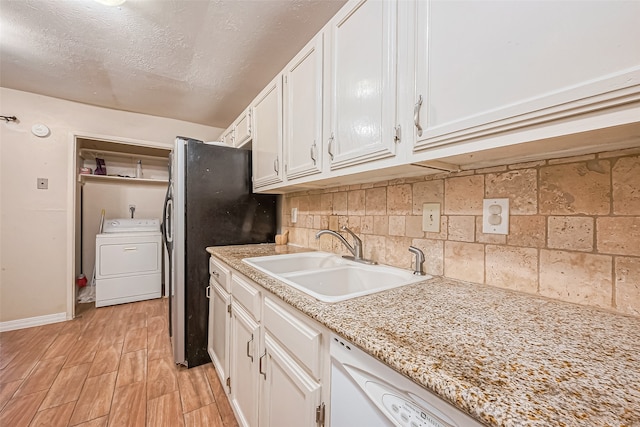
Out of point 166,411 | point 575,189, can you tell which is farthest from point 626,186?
point 166,411

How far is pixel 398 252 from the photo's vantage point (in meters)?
1.23

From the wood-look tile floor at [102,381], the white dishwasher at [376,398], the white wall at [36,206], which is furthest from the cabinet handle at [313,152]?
the white wall at [36,206]

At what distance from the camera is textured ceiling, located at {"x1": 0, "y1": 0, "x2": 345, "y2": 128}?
147 cm

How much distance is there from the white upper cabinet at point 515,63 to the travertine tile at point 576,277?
0.44 metres

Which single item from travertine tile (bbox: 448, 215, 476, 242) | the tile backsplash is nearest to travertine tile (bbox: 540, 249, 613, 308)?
the tile backsplash

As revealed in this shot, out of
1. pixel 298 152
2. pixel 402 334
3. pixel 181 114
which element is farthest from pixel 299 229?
pixel 181 114

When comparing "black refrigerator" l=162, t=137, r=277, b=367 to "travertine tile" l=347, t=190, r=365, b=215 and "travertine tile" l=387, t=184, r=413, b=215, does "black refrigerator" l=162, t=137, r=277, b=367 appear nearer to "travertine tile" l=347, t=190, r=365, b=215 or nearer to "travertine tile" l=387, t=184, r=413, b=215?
"travertine tile" l=347, t=190, r=365, b=215

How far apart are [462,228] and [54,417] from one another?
2295mm

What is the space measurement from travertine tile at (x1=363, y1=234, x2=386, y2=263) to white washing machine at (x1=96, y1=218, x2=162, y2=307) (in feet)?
9.60

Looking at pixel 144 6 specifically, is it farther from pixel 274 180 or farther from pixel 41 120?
pixel 41 120

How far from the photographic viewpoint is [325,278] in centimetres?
122

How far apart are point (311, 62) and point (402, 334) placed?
1320 millimetres

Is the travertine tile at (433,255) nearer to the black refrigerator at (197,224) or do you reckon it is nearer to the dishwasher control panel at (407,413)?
the dishwasher control panel at (407,413)

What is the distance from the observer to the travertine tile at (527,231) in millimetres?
801
